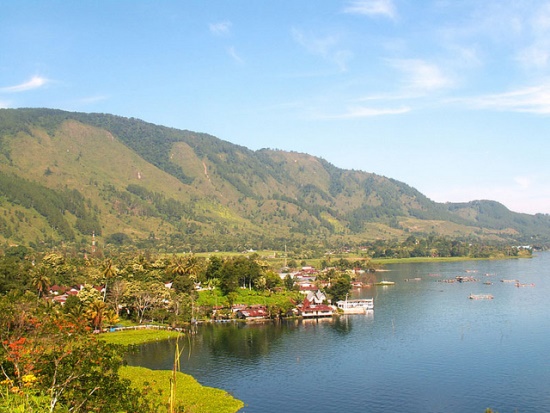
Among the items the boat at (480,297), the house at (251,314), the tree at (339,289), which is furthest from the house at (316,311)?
the boat at (480,297)

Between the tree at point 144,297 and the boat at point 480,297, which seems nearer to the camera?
the tree at point 144,297

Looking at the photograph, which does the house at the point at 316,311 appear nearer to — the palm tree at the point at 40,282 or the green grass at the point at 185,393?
the green grass at the point at 185,393

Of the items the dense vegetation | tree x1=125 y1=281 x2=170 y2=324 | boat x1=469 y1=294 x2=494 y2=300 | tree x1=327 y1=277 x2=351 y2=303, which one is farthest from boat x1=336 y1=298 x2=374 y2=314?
tree x1=125 y1=281 x2=170 y2=324

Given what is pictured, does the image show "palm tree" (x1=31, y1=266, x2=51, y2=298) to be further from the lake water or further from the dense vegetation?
the lake water

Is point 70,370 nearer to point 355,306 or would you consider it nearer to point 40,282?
point 40,282

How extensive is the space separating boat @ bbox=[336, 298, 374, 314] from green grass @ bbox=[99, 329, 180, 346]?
151 feet

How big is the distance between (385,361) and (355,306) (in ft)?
161

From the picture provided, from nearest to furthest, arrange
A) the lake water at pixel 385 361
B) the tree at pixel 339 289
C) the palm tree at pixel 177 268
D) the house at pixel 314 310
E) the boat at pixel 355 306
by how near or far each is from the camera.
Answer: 1. the lake water at pixel 385 361
2. the house at pixel 314 310
3. the boat at pixel 355 306
4. the tree at pixel 339 289
5. the palm tree at pixel 177 268

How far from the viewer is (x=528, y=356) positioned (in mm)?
82562

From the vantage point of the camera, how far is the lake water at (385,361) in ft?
208

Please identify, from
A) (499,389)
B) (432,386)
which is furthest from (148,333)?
(499,389)

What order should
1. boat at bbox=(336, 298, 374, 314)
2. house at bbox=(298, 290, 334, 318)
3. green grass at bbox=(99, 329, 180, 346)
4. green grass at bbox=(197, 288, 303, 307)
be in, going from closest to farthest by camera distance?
green grass at bbox=(99, 329, 180, 346), house at bbox=(298, 290, 334, 318), green grass at bbox=(197, 288, 303, 307), boat at bbox=(336, 298, 374, 314)

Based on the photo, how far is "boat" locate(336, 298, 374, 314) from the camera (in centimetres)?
12631

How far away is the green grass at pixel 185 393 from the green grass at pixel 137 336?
18.8 metres
